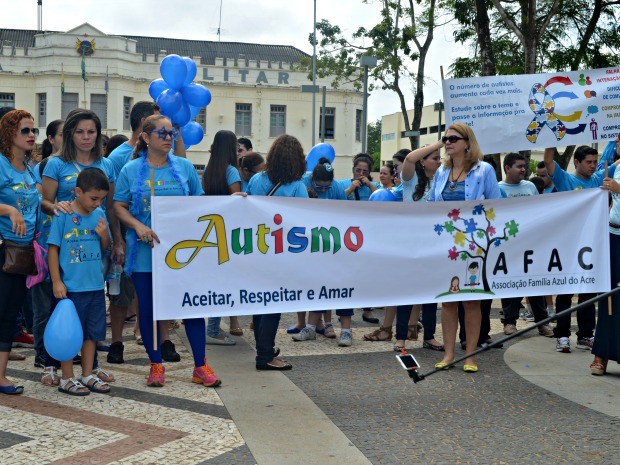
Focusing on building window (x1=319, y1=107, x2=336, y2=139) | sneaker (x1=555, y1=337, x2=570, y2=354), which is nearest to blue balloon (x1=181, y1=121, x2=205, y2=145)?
sneaker (x1=555, y1=337, x2=570, y2=354)

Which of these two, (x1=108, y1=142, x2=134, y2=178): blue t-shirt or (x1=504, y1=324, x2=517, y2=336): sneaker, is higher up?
(x1=108, y1=142, x2=134, y2=178): blue t-shirt

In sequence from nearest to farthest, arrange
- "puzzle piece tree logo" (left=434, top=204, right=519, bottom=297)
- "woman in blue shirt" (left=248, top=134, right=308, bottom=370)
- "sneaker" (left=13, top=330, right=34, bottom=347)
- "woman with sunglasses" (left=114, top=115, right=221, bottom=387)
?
1. "woman with sunglasses" (left=114, top=115, right=221, bottom=387)
2. "puzzle piece tree logo" (left=434, top=204, right=519, bottom=297)
3. "woman in blue shirt" (left=248, top=134, right=308, bottom=370)
4. "sneaker" (left=13, top=330, right=34, bottom=347)

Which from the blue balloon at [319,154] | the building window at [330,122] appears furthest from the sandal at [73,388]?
the building window at [330,122]

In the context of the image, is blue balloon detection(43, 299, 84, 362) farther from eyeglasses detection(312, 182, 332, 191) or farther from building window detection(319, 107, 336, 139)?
building window detection(319, 107, 336, 139)

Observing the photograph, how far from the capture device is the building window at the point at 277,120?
63.3 meters

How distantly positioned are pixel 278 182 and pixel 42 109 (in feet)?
186

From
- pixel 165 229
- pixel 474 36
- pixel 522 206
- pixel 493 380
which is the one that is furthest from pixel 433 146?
pixel 474 36

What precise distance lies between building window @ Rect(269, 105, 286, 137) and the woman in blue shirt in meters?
56.0

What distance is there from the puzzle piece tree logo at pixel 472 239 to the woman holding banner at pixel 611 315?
993mm

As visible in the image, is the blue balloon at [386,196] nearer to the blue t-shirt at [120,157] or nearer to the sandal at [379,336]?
the sandal at [379,336]

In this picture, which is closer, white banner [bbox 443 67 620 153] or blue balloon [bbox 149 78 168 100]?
white banner [bbox 443 67 620 153]

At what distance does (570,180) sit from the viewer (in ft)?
28.0

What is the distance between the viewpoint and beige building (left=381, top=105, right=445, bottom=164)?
71275mm

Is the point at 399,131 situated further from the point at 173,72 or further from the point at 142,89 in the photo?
the point at 173,72
